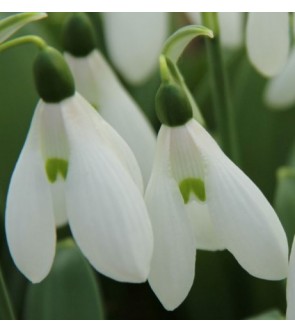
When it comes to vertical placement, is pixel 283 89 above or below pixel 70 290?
above

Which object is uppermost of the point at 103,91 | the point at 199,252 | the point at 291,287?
the point at 103,91

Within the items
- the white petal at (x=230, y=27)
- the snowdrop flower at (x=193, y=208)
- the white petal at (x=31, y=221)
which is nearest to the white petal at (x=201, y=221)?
the snowdrop flower at (x=193, y=208)

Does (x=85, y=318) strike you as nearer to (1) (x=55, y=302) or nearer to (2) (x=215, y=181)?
(1) (x=55, y=302)

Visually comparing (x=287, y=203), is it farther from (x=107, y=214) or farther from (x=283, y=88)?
(x=107, y=214)

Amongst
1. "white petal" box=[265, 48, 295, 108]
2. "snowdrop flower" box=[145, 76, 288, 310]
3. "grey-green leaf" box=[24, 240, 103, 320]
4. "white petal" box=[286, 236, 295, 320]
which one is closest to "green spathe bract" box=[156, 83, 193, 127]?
"snowdrop flower" box=[145, 76, 288, 310]

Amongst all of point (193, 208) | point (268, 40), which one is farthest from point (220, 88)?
point (193, 208)
